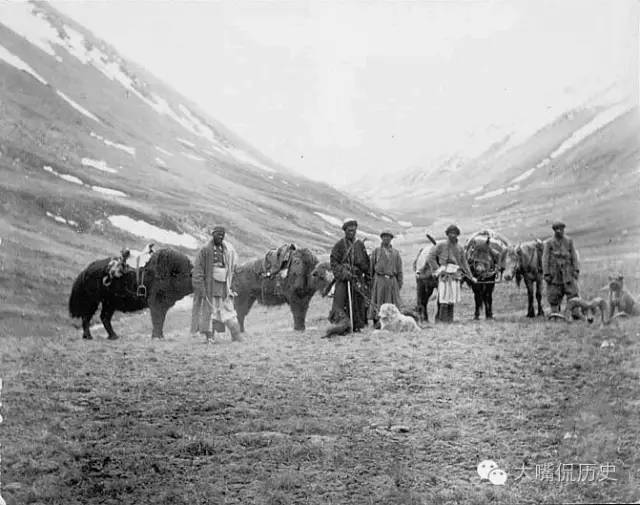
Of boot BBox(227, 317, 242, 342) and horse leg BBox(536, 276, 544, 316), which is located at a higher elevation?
horse leg BBox(536, 276, 544, 316)

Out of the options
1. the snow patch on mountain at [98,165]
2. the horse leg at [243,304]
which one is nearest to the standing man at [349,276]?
the horse leg at [243,304]

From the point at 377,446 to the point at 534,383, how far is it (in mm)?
1993

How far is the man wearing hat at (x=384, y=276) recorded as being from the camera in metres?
10.1

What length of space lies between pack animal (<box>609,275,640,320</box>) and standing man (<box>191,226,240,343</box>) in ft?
17.0

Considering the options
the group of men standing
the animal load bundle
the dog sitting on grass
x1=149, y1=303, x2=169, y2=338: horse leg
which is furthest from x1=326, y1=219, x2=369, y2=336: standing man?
the dog sitting on grass

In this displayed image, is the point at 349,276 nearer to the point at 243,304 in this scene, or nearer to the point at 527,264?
the point at 243,304

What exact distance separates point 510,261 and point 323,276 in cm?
290

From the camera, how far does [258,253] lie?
1126 centimetres

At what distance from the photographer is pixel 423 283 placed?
10.9 meters

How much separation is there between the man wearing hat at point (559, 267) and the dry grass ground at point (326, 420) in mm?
1216

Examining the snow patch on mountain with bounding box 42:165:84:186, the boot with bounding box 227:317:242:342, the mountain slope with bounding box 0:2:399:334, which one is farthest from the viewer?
the snow patch on mountain with bounding box 42:165:84:186

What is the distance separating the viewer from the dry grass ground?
662 centimetres

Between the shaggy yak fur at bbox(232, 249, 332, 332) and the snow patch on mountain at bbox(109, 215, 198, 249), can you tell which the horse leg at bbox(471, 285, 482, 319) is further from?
the snow patch on mountain at bbox(109, 215, 198, 249)

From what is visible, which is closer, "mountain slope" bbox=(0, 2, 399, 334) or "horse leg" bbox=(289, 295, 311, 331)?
"mountain slope" bbox=(0, 2, 399, 334)
